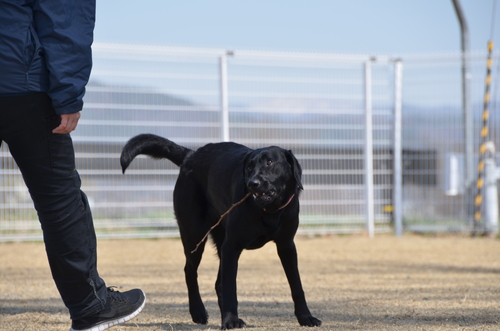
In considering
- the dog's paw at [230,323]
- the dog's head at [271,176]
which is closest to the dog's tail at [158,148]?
the dog's head at [271,176]

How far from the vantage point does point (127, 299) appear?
→ 3170mm

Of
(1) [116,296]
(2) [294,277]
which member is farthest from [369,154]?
(1) [116,296]

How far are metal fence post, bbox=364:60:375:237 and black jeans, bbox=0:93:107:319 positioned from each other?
26.2ft

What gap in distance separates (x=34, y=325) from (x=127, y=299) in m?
0.97

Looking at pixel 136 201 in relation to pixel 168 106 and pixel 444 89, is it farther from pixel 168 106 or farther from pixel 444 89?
pixel 444 89

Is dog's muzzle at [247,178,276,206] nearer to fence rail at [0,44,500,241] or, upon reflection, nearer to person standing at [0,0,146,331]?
person standing at [0,0,146,331]

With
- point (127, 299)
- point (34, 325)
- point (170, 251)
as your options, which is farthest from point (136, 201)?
point (127, 299)

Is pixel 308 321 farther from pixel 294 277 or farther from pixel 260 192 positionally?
pixel 260 192

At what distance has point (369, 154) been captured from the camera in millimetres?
10500

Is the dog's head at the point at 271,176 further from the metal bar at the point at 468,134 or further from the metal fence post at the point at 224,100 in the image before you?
the metal bar at the point at 468,134

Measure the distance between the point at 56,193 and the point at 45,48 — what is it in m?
0.63

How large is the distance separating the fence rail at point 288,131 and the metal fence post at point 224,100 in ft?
0.05

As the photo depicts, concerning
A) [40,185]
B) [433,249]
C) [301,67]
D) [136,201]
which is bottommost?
[433,249]

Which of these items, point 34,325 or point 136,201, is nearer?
point 34,325
